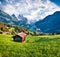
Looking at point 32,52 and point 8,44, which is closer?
point 32,52

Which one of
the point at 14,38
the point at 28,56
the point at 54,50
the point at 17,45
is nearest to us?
the point at 28,56

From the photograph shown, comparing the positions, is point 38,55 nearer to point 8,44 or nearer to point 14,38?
point 8,44

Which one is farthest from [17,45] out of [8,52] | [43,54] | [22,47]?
[43,54]

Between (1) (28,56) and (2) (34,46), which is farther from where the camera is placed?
(2) (34,46)

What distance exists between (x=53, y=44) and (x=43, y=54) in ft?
45.7

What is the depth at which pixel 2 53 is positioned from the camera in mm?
87750

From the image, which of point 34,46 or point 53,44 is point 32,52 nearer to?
point 34,46

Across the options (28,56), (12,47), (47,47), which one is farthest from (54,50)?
(12,47)

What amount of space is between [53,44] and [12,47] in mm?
19471

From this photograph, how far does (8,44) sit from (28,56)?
16.1 m

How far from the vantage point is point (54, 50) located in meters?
91.1

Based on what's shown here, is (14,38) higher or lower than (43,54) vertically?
higher

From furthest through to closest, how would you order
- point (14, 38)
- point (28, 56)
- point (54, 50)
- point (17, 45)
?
point (14, 38) → point (17, 45) → point (54, 50) → point (28, 56)

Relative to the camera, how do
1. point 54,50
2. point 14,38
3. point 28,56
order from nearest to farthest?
point 28,56
point 54,50
point 14,38
